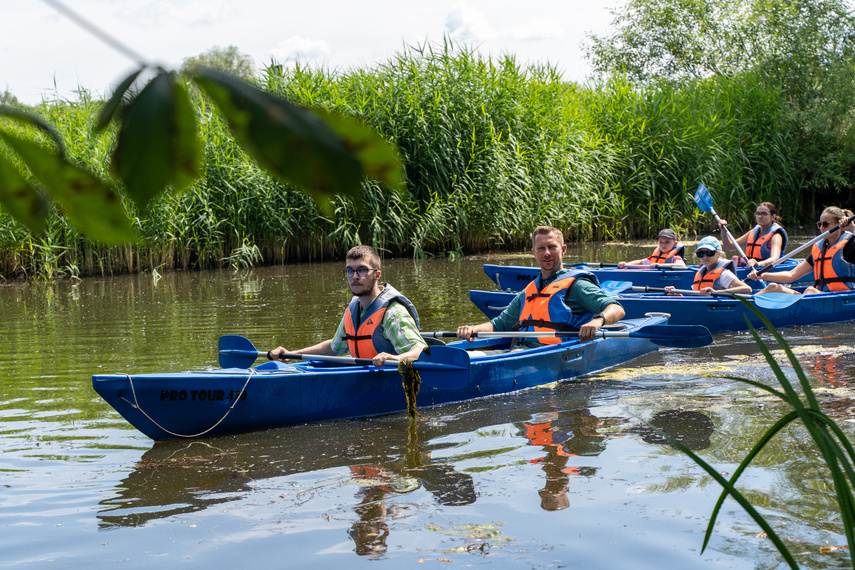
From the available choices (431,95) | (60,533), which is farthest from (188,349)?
(431,95)

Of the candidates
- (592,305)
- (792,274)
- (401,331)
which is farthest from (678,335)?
(792,274)

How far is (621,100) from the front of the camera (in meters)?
16.9

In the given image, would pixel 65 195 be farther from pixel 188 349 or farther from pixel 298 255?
pixel 298 255

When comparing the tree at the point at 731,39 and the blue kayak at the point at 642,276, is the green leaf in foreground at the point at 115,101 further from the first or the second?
the tree at the point at 731,39

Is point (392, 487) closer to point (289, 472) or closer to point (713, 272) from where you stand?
point (289, 472)

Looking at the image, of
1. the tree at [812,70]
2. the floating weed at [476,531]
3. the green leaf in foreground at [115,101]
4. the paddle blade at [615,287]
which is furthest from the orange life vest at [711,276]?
the tree at [812,70]

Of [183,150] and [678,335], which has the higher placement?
[183,150]

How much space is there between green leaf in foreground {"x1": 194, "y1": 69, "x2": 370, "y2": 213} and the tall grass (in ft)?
35.0

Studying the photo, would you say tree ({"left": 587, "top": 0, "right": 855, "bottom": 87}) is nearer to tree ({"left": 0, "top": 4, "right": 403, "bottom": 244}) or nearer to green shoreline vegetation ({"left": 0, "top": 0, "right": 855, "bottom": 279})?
green shoreline vegetation ({"left": 0, "top": 0, "right": 855, "bottom": 279})

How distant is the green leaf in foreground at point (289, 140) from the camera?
0.60m

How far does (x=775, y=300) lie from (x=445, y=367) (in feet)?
13.3

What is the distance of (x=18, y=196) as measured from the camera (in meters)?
0.77

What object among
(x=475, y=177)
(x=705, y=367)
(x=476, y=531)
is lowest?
(x=476, y=531)

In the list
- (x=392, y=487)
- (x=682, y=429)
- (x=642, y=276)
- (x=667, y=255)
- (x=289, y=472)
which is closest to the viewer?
(x=392, y=487)
